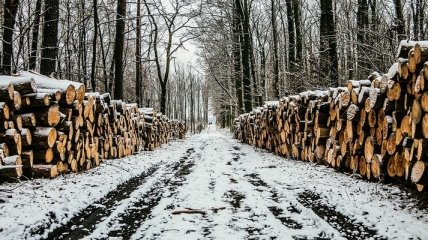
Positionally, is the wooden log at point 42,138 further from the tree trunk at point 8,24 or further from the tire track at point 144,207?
the tree trunk at point 8,24

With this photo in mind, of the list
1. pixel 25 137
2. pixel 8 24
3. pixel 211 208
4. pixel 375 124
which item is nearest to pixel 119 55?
pixel 8 24

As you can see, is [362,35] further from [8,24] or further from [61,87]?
[8,24]

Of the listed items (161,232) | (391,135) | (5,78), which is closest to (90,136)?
(5,78)

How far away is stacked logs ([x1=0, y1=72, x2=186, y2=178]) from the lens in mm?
6695

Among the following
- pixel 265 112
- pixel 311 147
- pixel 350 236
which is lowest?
pixel 350 236

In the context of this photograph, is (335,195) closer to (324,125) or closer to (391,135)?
(391,135)

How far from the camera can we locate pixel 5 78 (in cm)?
725

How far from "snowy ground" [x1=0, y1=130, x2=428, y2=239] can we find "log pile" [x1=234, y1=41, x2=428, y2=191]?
16.4 inches

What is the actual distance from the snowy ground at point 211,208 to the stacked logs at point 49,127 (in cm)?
62

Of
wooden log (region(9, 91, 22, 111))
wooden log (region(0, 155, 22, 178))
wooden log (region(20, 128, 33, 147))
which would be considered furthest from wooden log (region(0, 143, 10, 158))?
wooden log (region(9, 91, 22, 111))

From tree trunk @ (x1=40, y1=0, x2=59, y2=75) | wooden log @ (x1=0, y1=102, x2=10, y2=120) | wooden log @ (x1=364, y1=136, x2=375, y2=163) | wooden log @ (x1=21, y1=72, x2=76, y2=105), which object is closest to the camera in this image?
wooden log @ (x1=0, y1=102, x2=10, y2=120)

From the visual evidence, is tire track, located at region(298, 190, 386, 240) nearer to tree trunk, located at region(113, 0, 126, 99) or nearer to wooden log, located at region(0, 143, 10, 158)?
wooden log, located at region(0, 143, 10, 158)

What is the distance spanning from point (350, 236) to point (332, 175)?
12.4ft

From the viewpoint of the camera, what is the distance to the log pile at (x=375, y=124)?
5.24 metres
